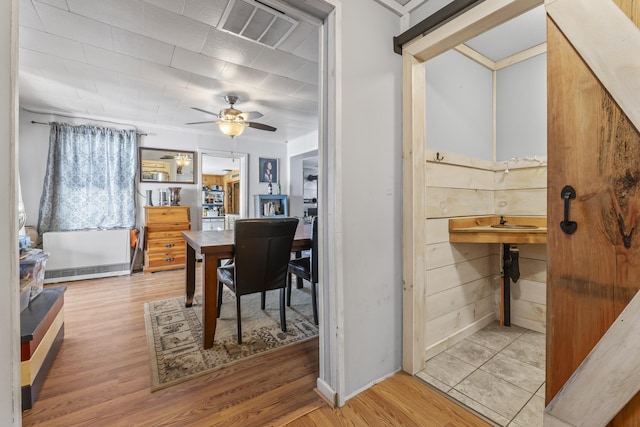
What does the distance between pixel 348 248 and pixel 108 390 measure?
1558 millimetres

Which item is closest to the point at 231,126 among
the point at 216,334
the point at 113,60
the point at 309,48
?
the point at 113,60

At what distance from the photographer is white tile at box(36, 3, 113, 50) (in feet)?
6.27

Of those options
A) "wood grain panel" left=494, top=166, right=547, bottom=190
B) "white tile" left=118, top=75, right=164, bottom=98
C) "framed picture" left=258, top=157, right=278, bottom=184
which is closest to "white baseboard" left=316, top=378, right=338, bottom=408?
"wood grain panel" left=494, top=166, right=547, bottom=190

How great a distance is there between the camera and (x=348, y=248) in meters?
1.49

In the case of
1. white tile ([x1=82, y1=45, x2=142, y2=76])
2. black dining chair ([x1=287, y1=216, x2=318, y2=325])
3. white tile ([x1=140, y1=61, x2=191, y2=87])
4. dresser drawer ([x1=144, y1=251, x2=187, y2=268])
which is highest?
white tile ([x1=140, y1=61, x2=191, y2=87])

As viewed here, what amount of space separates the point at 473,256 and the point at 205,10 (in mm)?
2633

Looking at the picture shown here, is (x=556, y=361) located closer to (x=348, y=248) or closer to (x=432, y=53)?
(x=348, y=248)

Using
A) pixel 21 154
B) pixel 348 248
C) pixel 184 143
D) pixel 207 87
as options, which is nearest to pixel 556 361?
pixel 348 248

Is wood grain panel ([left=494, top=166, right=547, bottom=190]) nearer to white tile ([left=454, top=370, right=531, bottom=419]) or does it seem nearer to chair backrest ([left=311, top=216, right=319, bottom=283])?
white tile ([left=454, top=370, right=531, bottom=419])

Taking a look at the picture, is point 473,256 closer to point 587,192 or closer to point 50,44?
point 587,192

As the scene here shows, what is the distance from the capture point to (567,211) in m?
1.02

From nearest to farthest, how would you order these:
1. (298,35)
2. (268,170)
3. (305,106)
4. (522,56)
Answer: (298,35), (522,56), (305,106), (268,170)

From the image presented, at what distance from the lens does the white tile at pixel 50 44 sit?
214 centimetres

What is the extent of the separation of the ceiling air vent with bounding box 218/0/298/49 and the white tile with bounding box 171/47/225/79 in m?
0.53
